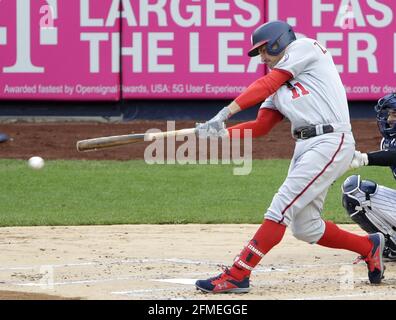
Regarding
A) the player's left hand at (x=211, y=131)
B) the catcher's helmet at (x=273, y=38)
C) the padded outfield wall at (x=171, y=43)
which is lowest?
the player's left hand at (x=211, y=131)

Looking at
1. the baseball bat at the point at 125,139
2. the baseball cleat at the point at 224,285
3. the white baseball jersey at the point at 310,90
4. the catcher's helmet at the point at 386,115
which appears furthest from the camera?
the catcher's helmet at the point at 386,115

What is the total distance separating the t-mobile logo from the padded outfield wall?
18mm

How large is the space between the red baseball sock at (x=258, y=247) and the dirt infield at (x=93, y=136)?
9.14 m

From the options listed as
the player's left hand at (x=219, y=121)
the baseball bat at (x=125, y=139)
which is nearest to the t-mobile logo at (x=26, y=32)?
the baseball bat at (x=125, y=139)

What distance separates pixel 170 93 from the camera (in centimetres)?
1875

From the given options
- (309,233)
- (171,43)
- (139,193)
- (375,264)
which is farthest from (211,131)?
(171,43)

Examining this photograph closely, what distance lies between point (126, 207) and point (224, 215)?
129 cm

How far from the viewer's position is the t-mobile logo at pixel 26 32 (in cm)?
1870

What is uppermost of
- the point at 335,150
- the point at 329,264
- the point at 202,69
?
the point at 202,69

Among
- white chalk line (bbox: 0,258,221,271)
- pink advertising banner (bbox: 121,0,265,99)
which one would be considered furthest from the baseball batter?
pink advertising banner (bbox: 121,0,265,99)

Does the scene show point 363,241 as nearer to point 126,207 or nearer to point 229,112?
point 229,112

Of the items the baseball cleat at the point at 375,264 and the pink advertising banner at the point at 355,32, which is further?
the pink advertising banner at the point at 355,32

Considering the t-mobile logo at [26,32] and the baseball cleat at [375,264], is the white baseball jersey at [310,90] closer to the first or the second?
the baseball cleat at [375,264]

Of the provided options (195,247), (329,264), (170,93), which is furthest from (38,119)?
(329,264)
